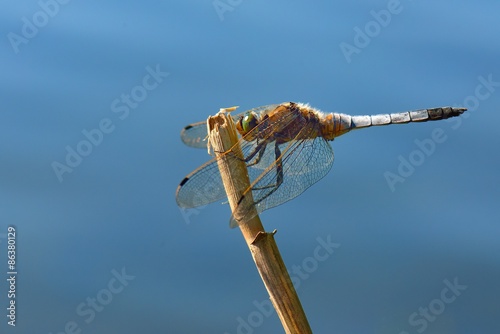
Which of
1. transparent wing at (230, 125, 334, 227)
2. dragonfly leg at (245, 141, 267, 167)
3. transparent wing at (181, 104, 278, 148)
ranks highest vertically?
transparent wing at (181, 104, 278, 148)

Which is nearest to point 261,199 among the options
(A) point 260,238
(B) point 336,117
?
(A) point 260,238

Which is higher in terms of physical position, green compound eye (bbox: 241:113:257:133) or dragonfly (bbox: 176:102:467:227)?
green compound eye (bbox: 241:113:257:133)

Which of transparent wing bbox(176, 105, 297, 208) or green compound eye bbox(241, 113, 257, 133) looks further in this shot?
green compound eye bbox(241, 113, 257, 133)

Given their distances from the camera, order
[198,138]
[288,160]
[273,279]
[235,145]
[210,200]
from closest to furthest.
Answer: [273,279] < [235,145] < [210,200] < [288,160] < [198,138]

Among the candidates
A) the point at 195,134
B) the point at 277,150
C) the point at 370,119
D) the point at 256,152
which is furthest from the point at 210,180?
the point at 370,119

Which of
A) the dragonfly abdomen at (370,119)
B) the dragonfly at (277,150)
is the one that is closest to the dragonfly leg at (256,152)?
the dragonfly at (277,150)

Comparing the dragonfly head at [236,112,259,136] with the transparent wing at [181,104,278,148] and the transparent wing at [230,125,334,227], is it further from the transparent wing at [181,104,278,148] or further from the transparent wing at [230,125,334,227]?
the transparent wing at [181,104,278,148]

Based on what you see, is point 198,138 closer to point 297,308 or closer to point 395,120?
point 395,120

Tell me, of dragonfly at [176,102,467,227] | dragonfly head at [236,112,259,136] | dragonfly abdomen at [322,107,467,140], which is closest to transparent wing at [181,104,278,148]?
dragonfly at [176,102,467,227]
